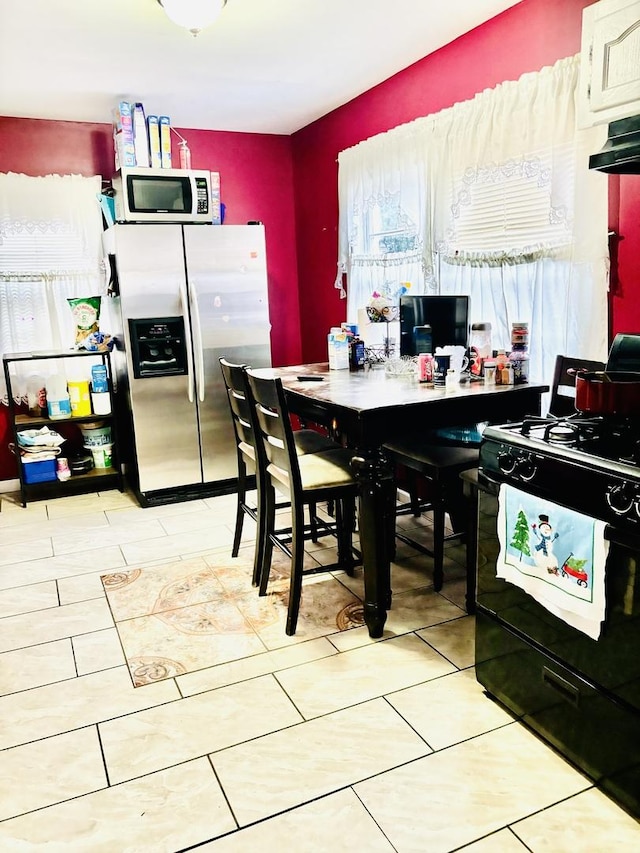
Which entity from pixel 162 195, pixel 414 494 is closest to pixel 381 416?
pixel 414 494

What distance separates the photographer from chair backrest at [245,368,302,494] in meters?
2.35

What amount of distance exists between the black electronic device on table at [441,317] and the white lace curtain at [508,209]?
198mm

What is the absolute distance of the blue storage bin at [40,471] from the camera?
4.27 metres

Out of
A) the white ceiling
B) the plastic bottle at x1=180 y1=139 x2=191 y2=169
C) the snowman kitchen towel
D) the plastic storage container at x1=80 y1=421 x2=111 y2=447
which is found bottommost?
the plastic storage container at x1=80 y1=421 x2=111 y2=447

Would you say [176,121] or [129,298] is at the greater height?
[176,121]

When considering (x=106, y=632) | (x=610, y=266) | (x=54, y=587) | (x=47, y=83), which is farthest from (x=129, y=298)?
(x=610, y=266)

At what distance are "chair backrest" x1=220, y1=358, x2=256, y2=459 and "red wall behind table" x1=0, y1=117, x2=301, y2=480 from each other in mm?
2322

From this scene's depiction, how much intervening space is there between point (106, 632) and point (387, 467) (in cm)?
129

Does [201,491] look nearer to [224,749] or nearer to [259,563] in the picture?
[259,563]

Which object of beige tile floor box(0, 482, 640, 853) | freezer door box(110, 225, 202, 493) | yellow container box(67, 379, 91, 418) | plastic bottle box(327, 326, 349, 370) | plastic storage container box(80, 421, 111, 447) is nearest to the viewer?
beige tile floor box(0, 482, 640, 853)

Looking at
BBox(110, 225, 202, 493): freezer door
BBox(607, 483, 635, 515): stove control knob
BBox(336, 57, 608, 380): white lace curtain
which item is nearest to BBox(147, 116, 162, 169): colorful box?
BBox(110, 225, 202, 493): freezer door

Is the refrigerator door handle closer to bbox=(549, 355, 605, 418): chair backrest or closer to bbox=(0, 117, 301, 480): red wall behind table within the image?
bbox=(0, 117, 301, 480): red wall behind table

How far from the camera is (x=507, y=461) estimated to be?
1828 millimetres

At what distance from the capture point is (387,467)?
2371mm
